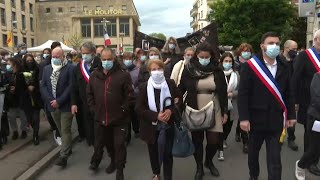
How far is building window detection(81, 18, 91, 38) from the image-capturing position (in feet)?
294

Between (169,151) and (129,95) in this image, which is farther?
(129,95)

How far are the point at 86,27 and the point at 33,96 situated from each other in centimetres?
8384

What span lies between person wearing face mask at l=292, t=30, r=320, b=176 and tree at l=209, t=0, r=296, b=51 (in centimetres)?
3252

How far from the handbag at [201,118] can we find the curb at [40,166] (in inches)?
97.9

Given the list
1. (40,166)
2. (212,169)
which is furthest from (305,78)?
(40,166)

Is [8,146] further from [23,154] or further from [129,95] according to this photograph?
[129,95]

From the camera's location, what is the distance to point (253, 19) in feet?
130

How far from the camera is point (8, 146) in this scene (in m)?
7.95

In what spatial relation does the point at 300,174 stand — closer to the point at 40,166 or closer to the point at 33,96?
the point at 40,166

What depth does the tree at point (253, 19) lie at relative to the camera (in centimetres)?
3822

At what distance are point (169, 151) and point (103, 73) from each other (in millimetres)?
1439

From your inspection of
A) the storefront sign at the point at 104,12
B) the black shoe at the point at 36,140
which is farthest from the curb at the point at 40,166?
the storefront sign at the point at 104,12

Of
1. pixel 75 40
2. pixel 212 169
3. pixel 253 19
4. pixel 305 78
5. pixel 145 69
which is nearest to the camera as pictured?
pixel 305 78

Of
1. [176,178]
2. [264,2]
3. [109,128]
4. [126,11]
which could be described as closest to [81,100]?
[109,128]
